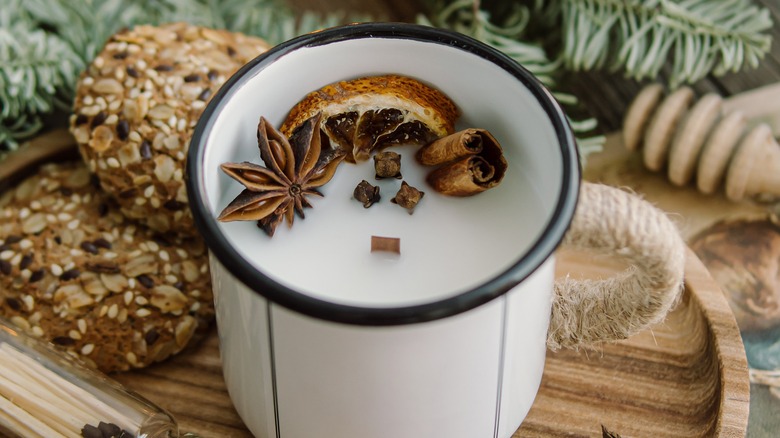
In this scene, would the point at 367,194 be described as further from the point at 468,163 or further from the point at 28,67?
the point at 28,67

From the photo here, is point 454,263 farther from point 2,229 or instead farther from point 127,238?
point 2,229

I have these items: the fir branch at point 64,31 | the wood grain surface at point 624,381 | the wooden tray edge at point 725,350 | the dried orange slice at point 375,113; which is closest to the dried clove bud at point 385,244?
the dried orange slice at point 375,113

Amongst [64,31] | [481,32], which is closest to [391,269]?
[481,32]

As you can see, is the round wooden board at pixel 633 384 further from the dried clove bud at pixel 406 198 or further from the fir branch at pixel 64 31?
the fir branch at pixel 64 31

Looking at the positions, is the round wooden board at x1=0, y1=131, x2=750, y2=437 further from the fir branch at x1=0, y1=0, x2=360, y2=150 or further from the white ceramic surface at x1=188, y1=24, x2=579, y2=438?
the fir branch at x1=0, y1=0, x2=360, y2=150

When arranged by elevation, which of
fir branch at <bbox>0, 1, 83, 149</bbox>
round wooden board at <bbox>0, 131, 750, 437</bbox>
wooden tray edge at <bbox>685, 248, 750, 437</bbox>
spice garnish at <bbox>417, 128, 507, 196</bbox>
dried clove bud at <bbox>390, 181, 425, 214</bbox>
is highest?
spice garnish at <bbox>417, 128, 507, 196</bbox>

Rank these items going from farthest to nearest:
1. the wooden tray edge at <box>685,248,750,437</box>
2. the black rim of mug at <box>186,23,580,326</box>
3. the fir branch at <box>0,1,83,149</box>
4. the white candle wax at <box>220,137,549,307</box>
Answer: the fir branch at <box>0,1,83,149</box> → the wooden tray edge at <box>685,248,750,437</box> → the white candle wax at <box>220,137,549,307</box> → the black rim of mug at <box>186,23,580,326</box>

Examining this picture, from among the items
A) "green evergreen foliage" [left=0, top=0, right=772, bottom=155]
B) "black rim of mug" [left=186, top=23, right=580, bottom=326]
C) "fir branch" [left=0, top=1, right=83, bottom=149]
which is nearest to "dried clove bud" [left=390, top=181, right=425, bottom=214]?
"black rim of mug" [left=186, top=23, right=580, bottom=326]
